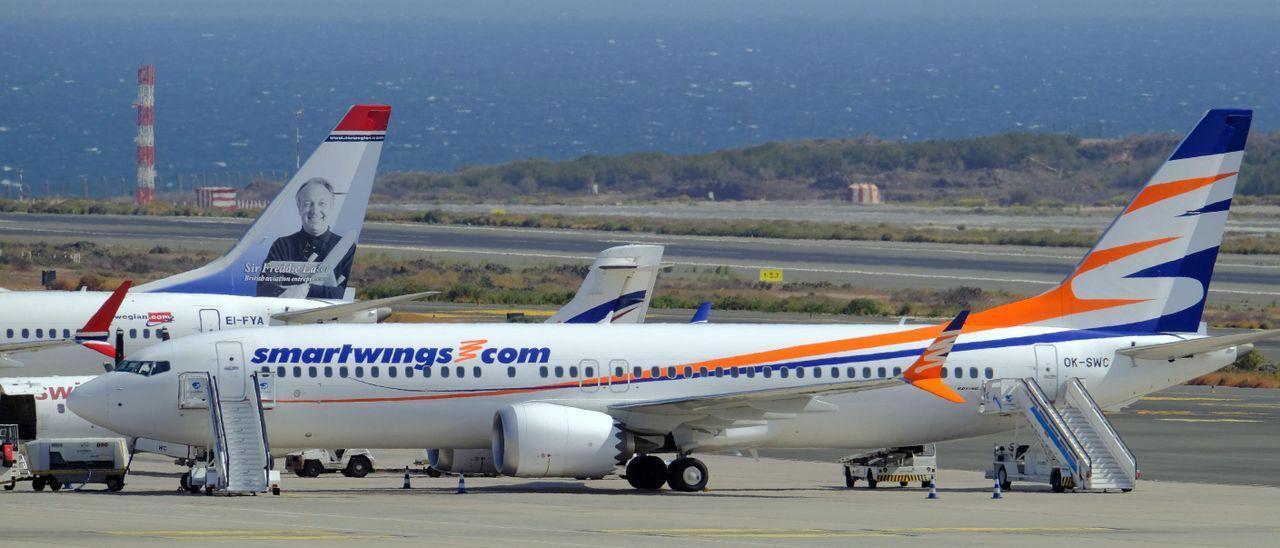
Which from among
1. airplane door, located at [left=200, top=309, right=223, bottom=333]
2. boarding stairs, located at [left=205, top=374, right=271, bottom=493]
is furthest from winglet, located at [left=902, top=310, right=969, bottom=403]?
airplane door, located at [left=200, top=309, right=223, bottom=333]

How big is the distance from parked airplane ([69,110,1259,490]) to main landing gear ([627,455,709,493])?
0.03 m

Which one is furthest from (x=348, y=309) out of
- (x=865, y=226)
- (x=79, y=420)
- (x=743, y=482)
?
(x=865, y=226)

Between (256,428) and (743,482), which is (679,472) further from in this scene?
(256,428)

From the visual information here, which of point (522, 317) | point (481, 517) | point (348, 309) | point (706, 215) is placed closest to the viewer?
point (481, 517)

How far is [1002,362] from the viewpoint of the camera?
143ft

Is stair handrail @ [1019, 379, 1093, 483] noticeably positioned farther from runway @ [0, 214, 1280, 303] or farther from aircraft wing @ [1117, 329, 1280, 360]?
runway @ [0, 214, 1280, 303]

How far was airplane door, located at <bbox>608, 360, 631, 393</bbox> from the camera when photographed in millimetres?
41906

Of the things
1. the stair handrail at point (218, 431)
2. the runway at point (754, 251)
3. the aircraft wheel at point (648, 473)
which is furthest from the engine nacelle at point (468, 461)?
the runway at point (754, 251)

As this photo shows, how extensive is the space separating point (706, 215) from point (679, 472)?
131 meters

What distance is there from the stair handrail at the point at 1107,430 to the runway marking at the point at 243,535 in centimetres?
1849

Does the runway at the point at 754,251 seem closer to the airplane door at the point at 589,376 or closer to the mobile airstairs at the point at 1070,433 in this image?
the mobile airstairs at the point at 1070,433

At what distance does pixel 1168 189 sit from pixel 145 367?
22.9 meters

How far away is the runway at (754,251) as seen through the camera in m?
108

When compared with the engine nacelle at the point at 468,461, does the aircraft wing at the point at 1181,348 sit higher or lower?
higher
